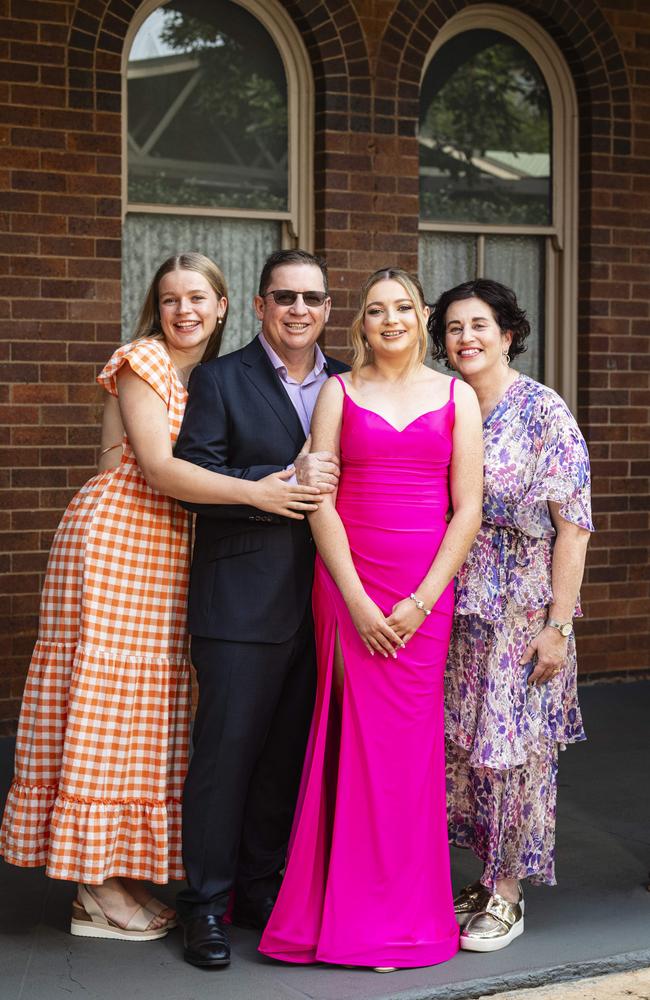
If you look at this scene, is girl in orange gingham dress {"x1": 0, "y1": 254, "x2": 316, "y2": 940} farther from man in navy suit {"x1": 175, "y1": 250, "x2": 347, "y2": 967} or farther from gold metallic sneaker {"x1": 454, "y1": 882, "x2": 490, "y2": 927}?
gold metallic sneaker {"x1": 454, "y1": 882, "x2": 490, "y2": 927}

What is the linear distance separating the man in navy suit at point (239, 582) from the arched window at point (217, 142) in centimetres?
302

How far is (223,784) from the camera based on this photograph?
4.14m

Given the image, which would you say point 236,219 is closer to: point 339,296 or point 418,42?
point 339,296

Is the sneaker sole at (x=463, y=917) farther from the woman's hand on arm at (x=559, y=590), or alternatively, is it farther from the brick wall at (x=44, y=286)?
the brick wall at (x=44, y=286)

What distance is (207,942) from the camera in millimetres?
4031

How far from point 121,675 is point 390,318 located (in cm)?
133

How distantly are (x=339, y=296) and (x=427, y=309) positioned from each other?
314 cm

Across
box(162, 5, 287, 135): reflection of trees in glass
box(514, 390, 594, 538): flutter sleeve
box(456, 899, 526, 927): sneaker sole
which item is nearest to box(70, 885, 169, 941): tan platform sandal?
box(456, 899, 526, 927): sneaker sole

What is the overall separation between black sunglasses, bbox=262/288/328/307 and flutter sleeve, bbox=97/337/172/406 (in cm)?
39

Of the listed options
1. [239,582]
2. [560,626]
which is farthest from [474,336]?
[239,582]

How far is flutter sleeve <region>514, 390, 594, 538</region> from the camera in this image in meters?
4.09

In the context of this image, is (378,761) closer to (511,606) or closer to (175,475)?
(511,606)

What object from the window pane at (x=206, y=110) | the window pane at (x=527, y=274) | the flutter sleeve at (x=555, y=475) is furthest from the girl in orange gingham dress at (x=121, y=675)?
the window pane at (x=527, y=274)

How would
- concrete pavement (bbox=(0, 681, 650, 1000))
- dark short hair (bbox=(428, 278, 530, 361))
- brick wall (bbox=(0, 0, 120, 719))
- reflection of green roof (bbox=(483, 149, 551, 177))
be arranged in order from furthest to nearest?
reflection of green roof (bbox=(483, 149, 551, 177)) < brick wall (bbox=(0, 0, 120, 719)) < dark short hair (bbox=(428, 278, 530, 361)) < concrete pavement (bbox=(0, 681, 650, 1000))
